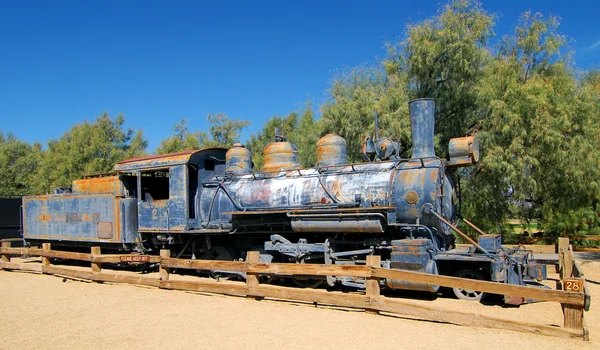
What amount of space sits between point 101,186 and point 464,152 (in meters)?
10.6

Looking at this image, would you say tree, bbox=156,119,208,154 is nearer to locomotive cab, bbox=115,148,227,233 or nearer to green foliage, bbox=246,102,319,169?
green foliage, bbox=246,102,319,169

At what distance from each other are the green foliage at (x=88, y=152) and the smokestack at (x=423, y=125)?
81.3 feet

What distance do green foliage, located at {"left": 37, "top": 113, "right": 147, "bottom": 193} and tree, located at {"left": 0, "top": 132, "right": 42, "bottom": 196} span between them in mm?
5418

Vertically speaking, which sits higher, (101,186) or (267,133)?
(267,133)

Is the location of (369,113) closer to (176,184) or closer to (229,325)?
(176,184)

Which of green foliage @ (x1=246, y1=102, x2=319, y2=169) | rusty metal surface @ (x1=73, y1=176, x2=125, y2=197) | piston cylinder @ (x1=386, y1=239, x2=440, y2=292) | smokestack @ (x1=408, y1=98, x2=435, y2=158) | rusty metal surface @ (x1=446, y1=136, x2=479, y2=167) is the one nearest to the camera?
piston cylinder @ (x1=386, y1=239, x2=440, y2=292)

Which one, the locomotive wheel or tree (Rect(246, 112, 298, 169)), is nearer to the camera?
the locomotive wheel

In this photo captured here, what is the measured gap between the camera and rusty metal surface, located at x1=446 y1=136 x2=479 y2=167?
9.72 metres

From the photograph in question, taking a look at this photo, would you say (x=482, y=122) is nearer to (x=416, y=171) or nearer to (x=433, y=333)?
(x=416, y=171)

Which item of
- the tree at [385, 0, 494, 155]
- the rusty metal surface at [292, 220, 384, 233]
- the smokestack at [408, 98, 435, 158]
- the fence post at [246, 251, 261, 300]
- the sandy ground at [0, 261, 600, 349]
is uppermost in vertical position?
the tree at [385, 0, 494, 155]

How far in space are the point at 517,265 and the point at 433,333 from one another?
294cm

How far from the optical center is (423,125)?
33.3 ft

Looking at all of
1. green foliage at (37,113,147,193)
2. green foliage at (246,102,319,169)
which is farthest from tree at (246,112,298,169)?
green foliage at (37,113,147,193)

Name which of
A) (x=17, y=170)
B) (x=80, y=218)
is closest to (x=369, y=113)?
(x=80, y=218)
